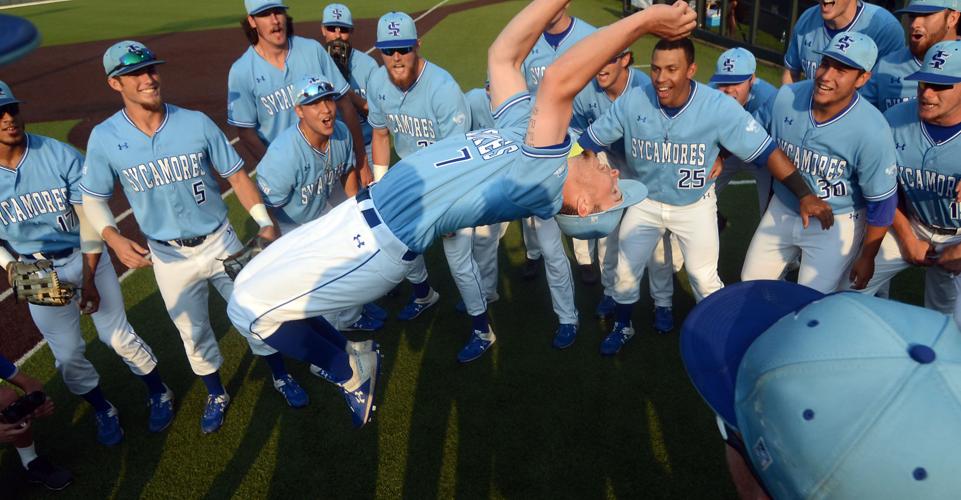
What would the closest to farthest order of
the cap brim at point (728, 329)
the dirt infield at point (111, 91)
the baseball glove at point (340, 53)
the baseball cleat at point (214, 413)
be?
the cap brim at point (728, 329)
the baseball cleat at point (214, 413)
the baseball glove at point (340, 53)
the dirt infield at point (111, 91)

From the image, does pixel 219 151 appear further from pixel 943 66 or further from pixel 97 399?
pixel 943 66

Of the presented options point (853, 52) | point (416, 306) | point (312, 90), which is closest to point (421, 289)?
point (416, 306)

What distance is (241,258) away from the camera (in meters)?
4.12

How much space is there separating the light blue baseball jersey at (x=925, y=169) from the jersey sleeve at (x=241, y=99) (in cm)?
539

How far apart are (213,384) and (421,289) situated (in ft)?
6.80

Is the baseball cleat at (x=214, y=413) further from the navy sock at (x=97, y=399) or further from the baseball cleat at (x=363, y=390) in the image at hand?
the baseball cleat at (x=363, y=390)

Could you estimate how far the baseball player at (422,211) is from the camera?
3.17 meters

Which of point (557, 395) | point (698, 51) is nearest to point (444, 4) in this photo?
point (698, 51)

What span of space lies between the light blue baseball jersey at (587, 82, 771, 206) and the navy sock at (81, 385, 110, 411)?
4393 mm

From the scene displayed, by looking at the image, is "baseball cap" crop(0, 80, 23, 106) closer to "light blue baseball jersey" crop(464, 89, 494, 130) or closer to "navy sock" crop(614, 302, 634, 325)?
"light blue baseball jersey" crop(464, 89, 494, 130)

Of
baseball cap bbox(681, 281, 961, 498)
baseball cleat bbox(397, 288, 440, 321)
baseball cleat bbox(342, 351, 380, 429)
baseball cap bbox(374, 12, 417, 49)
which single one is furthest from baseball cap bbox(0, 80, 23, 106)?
baseball cap bbox(681, 281, 961, 498)

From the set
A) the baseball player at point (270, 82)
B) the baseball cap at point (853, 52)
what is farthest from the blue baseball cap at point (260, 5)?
the baseball cap at point (853, 52)

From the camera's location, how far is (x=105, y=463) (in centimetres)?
466

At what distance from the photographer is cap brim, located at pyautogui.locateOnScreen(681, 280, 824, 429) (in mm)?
2068
